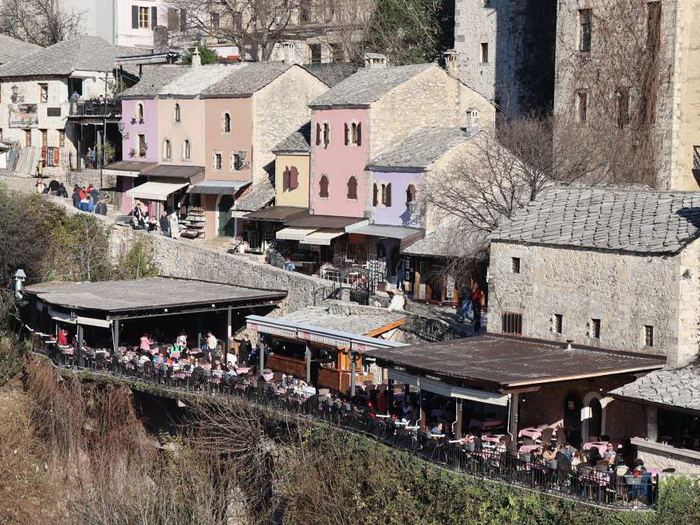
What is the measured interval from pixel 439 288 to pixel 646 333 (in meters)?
14.5

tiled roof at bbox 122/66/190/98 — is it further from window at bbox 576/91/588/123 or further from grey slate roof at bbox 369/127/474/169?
window at bbox 576/91/588/123

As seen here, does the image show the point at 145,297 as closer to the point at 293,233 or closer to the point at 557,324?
the point at 293,233

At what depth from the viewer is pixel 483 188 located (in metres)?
51.4

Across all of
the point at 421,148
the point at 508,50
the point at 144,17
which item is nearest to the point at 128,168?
the point at 508,50

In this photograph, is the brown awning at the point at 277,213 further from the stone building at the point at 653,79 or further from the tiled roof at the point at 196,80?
the stone building at the point at 653,79

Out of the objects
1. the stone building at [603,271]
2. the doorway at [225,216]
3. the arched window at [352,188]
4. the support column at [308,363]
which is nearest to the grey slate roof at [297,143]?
the arched window at [352,188]

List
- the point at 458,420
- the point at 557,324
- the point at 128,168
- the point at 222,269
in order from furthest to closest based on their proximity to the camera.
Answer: the point at 128,168
the point at 222,269
the point at 557,324
the point at 458,420

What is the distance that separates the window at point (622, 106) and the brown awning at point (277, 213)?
12565 mm

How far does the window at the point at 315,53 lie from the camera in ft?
260

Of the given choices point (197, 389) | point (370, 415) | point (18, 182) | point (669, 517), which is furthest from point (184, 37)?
point (669, 517)

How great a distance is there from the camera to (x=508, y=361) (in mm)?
37969

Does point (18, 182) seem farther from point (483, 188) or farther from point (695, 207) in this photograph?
point (695, 207)

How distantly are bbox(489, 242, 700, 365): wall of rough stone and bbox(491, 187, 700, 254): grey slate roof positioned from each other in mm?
290

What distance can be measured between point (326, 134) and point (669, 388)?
86.4 ft
